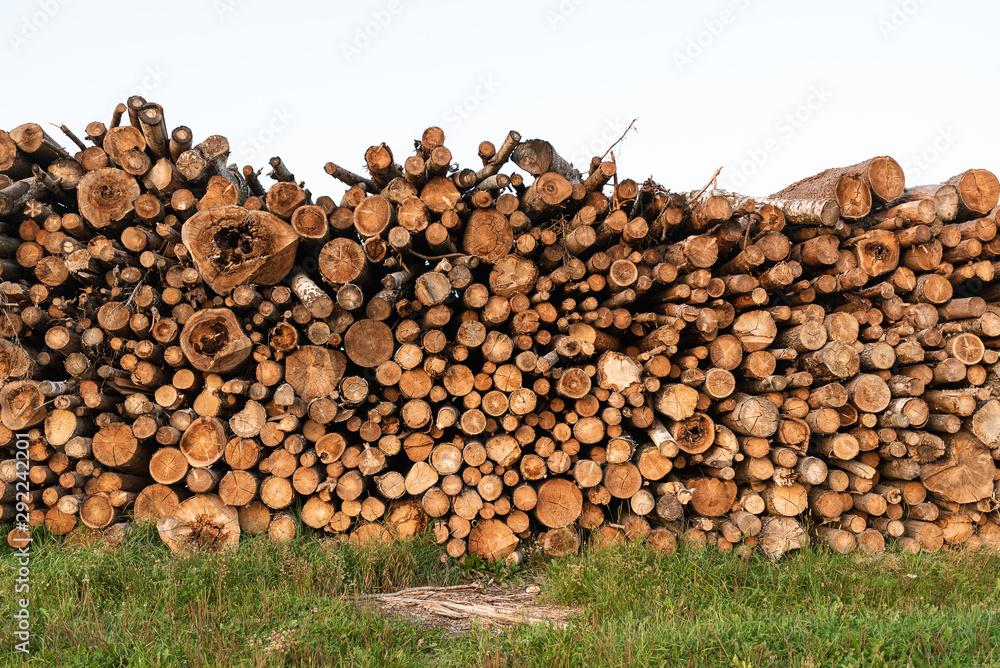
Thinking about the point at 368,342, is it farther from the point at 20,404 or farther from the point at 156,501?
the point at 20,404

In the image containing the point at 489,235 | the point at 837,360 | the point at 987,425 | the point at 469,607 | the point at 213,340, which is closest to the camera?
the point at 469,607

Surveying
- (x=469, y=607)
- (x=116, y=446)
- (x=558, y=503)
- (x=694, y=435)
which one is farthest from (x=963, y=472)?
(x=116, y=446)

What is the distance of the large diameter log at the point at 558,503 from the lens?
457cm

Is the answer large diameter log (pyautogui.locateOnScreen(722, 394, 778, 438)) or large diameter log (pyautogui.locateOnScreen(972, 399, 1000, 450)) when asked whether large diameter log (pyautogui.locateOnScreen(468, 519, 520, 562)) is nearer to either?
large diameter log (pyautogui.locateOnScreen(722, 394, 778, 438))

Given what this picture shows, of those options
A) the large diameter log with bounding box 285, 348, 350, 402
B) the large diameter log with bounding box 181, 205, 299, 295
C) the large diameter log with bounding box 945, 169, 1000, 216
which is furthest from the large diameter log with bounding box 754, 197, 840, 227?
the large diameter log with bounding box 181, 205, 299, 295

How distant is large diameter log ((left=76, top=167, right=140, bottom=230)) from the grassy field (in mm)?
2312

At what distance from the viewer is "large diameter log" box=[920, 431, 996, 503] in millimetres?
4648

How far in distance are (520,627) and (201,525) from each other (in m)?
2.47

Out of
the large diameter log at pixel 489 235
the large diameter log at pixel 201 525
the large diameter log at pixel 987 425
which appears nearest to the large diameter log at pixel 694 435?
the large diameter log at pixel 489 235

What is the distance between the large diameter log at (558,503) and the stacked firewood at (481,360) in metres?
0.02

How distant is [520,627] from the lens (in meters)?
3.47

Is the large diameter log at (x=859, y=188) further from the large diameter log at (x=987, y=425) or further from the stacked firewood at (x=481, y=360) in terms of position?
the large diameter log at (x=987, y=425)

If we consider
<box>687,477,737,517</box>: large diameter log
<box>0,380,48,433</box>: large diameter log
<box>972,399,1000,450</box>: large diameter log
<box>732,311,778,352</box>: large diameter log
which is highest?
<box>732,311,778,352</box>: large diameter log

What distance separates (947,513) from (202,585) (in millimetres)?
5256
